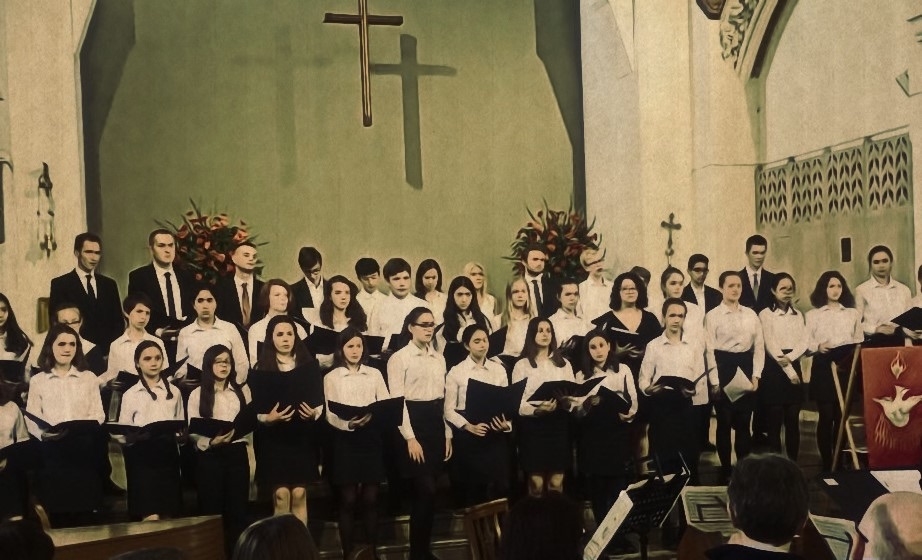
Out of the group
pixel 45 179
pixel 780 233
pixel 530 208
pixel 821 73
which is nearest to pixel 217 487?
pixel 45 179

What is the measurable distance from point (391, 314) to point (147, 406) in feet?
5.74

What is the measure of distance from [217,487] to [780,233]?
4520 millimetres

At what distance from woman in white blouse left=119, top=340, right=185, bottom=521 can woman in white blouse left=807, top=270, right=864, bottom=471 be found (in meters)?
4.59

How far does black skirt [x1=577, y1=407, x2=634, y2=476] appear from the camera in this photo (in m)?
7.62

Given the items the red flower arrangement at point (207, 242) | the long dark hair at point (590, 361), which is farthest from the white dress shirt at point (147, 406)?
the long dark hair at point (590, 361)

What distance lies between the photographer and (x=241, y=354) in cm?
716

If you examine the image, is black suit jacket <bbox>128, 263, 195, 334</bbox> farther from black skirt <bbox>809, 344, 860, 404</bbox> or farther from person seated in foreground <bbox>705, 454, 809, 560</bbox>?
person seated in foreground <bbox>705, 454, 809, 560</bbox>

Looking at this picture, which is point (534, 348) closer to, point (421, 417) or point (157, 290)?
point (421, 417)

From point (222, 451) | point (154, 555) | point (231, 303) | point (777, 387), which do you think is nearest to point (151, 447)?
point (222, 451)

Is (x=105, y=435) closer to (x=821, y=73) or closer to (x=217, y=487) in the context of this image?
(x=217, y=487)

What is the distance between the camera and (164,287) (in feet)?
23.6

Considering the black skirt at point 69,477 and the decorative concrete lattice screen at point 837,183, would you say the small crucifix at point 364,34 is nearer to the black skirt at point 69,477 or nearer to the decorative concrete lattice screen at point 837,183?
the black skirt at point 69,477

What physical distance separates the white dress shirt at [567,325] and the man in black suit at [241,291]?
211cm

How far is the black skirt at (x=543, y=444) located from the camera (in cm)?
757
